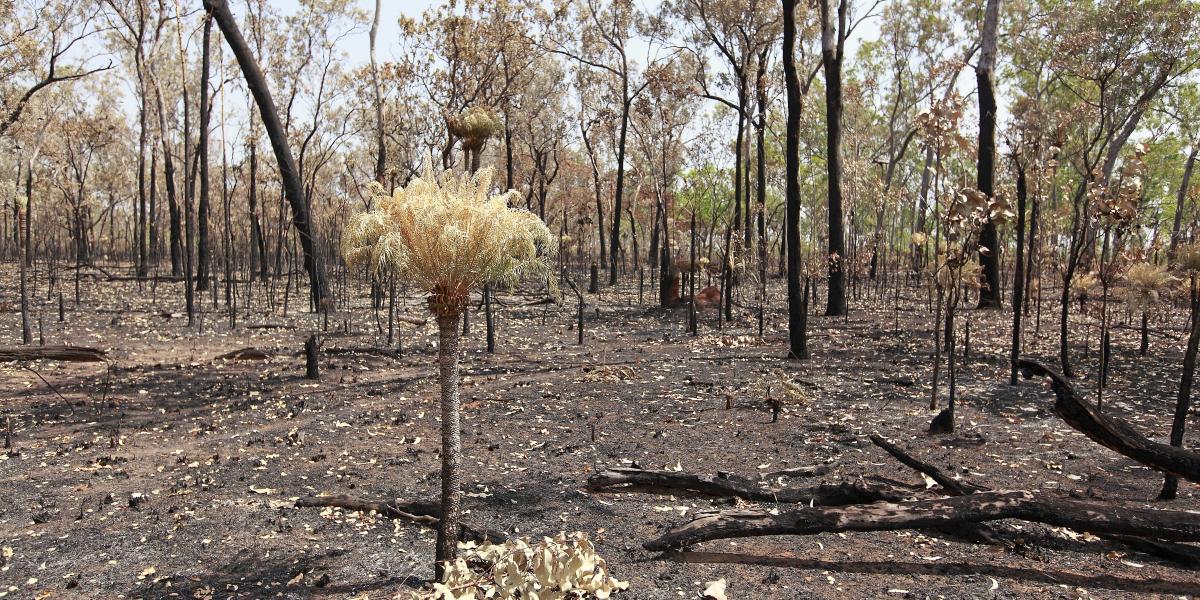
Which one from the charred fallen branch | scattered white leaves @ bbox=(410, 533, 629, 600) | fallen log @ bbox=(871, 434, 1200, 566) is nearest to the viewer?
scattered white leaves @ bbox=(410, 533, 629, 600)

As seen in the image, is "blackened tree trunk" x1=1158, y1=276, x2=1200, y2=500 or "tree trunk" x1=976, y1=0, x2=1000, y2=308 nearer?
"blackened tree trunk" x1=1158, y1=276, x2=1200, y2=500

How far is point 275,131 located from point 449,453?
1386 centimetres

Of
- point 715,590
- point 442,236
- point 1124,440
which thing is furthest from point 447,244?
point 1124,440

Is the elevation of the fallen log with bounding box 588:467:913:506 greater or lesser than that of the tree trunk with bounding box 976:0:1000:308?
lesser

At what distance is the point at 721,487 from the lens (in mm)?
5180

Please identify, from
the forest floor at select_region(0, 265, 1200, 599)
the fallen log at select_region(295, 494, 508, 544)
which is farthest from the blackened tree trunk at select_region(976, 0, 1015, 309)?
the fallen log at select_region(295, 494, 508, 544)

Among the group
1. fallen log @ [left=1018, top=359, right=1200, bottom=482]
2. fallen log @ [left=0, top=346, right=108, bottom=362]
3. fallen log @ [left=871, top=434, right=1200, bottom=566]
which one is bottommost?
fallen log @ [left=871, top=434, right=1200, bottom=566]

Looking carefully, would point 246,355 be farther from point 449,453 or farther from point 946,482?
point 946,482

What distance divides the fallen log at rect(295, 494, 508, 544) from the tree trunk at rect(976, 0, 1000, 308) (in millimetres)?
13954

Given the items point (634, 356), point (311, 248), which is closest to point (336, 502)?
point (634, 356)

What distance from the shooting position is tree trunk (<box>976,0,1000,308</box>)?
15.9 meters

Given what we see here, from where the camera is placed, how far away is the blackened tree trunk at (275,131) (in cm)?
1536

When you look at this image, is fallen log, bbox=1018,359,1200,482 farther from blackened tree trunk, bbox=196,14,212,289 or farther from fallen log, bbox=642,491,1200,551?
blackened tree trunk, bbox=196,14,212,289

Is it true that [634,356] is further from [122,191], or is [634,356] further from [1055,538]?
[122,191]
